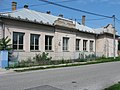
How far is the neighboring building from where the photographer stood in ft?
73.7

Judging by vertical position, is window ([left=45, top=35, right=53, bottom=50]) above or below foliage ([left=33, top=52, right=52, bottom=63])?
above

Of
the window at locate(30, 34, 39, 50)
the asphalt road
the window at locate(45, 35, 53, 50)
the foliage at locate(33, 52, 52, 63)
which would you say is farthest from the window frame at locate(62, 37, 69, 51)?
the asphalt road

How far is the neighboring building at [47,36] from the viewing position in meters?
22.5

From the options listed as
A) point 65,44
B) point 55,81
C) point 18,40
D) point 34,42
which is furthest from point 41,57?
point 55,81

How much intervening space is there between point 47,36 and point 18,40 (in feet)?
16.7

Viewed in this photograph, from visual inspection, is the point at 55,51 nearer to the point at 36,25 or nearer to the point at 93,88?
the point at 36,25

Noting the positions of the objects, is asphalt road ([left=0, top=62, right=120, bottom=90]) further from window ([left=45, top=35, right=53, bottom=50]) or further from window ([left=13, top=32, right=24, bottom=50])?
window ([left=45, top=35, right=53, bottom=50])

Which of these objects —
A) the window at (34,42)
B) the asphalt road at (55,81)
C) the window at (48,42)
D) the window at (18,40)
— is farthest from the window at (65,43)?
the asphalt road at (55,81)

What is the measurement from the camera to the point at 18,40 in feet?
75.3

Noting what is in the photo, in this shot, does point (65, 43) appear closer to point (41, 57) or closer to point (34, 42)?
point (34, 42)

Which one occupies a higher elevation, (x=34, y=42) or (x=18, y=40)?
(x=18, y=40)

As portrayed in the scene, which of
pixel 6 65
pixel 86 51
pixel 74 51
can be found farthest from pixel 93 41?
pixel 6 65

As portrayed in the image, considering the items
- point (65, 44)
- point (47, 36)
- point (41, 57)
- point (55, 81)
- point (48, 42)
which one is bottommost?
point (55, 81)

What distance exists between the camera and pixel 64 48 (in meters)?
30.2
